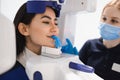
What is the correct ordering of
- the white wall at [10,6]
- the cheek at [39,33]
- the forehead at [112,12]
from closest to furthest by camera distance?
the cheek at [39,33] → the forehead at [112,12] → the white wall at [10,6]

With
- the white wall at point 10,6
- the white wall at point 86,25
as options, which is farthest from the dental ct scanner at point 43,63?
the white wall at point 86,25

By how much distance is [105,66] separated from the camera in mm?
1431

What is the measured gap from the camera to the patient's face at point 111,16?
4.70 ft

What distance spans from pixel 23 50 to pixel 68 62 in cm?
21

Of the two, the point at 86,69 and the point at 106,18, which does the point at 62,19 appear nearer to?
the point at 86,69

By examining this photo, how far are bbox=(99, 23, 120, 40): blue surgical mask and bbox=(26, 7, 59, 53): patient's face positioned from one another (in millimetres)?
620

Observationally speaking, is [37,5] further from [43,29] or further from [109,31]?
[109,31]

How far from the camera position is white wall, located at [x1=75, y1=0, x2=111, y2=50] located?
6.97 ft

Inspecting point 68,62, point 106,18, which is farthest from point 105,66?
point 68,62

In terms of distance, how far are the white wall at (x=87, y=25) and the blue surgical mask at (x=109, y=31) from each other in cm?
61

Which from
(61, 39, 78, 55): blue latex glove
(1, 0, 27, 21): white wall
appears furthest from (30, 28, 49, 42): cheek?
(1, 0, 27, 21): white wall

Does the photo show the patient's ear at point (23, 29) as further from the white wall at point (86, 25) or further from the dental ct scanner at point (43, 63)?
the white wall at point (86, 25)

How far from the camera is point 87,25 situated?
2156 millimetres

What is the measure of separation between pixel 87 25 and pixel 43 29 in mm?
1285
